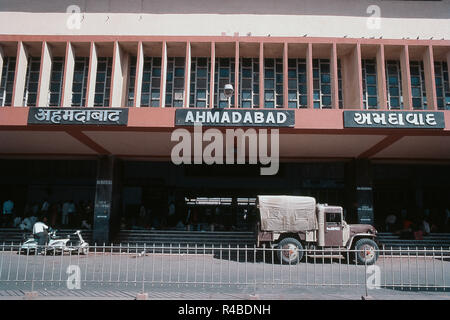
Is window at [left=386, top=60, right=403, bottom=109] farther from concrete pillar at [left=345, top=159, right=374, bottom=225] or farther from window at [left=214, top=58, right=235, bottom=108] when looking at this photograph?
window at [left=214, top=58, right=235, bottom=108]

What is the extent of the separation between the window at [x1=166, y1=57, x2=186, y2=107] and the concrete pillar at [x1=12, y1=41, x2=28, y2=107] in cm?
656

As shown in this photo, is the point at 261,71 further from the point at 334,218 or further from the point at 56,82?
the point at 56,82

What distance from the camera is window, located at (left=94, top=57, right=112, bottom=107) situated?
54.4ft

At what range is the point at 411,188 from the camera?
19.9 m

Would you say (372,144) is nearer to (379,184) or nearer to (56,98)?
(379,184)

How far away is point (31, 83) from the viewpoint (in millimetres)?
16672

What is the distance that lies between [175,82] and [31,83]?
7.21m

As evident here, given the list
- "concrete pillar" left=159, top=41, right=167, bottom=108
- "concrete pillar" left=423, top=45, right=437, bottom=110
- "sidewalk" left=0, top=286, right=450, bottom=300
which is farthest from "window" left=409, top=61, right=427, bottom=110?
"concrete pillar" left=159, top=41, right=167, bottom=108

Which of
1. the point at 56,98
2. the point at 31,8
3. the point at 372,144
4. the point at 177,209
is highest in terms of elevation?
the point at 31,8

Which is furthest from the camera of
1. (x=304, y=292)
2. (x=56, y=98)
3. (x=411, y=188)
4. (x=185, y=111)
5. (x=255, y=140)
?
(x=411, y=188)

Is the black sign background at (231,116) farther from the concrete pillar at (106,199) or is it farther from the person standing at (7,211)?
the person standing at (7,211)

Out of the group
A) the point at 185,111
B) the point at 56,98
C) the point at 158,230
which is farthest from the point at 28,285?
the point at 56,98

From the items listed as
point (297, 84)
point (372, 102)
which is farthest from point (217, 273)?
point (372, 102)
